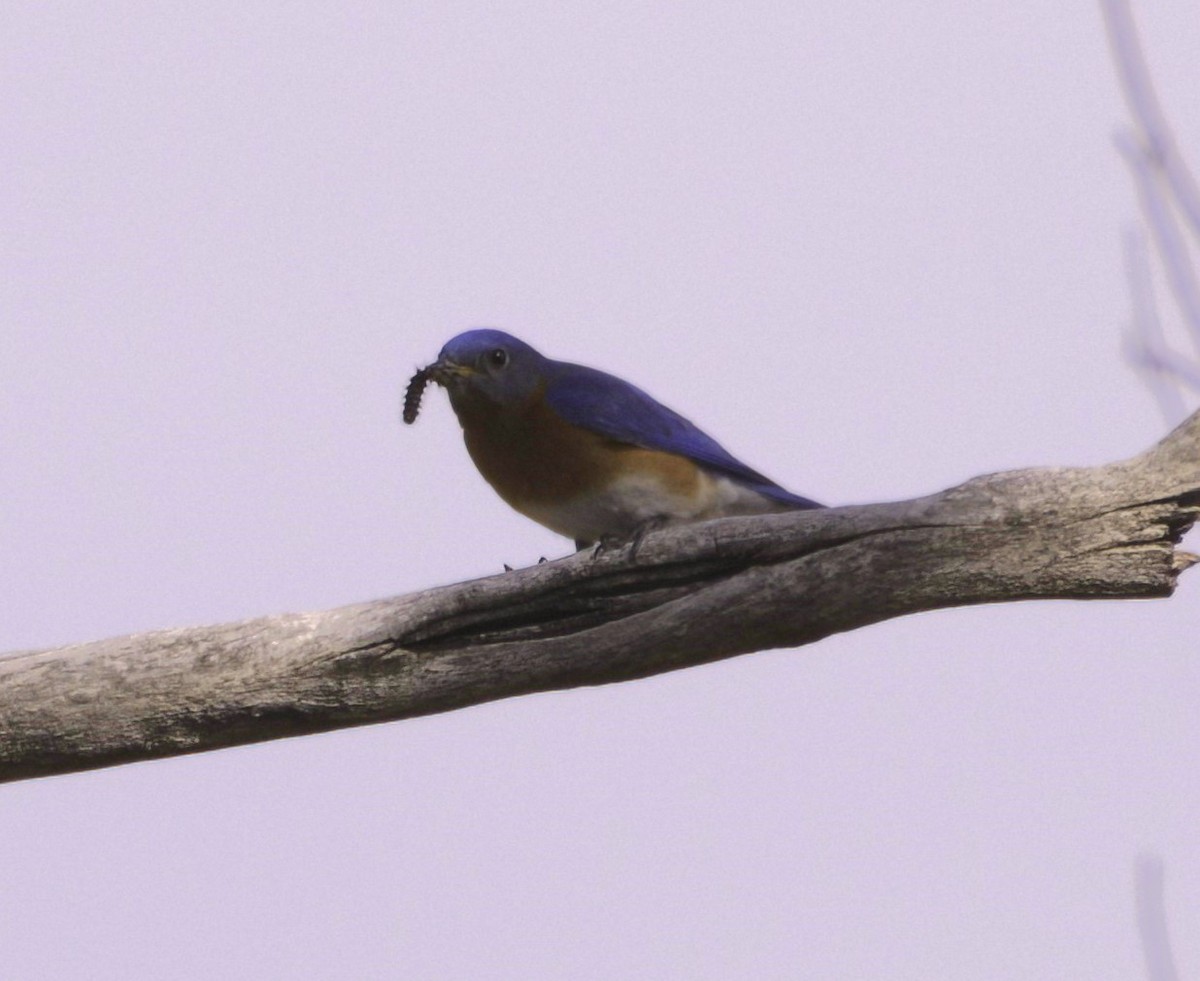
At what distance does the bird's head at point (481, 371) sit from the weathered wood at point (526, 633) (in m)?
1.59

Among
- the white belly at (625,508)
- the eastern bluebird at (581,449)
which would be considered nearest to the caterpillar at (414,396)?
the eastern bluebird at (581,449)

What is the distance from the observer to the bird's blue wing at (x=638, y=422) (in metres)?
6.26

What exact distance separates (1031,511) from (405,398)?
111 inches

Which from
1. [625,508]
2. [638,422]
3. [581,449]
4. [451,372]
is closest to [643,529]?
[625,508]

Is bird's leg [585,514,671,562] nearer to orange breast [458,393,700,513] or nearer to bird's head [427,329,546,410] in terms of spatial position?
orange breast [458,393,700,513]

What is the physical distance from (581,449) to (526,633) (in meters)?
1.44

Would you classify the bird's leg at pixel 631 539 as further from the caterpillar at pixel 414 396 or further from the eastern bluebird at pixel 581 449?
the caterpillar at pixel 414 396

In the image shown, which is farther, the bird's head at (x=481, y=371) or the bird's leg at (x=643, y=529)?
the bird's head at (x=481, y=371)

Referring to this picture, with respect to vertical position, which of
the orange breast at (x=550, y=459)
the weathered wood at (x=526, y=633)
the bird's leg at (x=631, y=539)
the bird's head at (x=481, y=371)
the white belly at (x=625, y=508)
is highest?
the bird's head at (x=481, y=371)

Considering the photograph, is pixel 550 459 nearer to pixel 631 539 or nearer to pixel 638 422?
pixel 638 422

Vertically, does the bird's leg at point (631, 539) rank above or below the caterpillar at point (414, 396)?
below

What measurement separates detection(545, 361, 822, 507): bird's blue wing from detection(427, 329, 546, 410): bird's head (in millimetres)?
142

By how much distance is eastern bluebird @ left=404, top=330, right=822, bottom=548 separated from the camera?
241 inches

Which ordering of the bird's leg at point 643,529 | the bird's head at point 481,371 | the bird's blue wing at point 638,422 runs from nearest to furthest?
the bird's leg at point 643,529 → the bird's blue wing at point 638,422 → the bird's head at point 481,371
